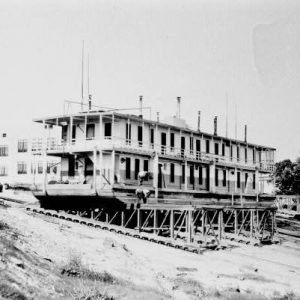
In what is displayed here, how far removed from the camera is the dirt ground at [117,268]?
14.0 meters

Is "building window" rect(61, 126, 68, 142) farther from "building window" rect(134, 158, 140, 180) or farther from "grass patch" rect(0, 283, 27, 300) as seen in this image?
"grass patch" rect(0, 283, 27, 300)

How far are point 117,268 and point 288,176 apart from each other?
5167 centimetres

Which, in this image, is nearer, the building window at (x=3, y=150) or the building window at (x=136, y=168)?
the building window at (x=136, y=168)

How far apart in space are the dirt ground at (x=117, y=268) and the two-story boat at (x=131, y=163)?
4136 mm

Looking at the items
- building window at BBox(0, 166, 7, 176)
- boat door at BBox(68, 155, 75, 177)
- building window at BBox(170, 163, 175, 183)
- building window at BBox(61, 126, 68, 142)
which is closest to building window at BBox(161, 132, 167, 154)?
building window at BBox(170, 163, 175, 183)

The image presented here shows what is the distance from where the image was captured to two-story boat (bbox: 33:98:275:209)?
3450cm

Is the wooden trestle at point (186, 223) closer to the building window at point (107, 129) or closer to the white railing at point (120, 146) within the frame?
the white railing at point (120, 146)

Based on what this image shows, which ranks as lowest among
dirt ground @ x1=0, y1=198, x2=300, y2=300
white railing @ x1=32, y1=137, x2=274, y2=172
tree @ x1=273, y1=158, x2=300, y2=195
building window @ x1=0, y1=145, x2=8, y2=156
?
dirt ground @ x1=0, y1=198, x2=300, y2=300

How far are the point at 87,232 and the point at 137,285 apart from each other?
12.6m

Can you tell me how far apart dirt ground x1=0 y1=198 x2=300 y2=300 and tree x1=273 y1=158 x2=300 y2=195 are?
35068 millimetres

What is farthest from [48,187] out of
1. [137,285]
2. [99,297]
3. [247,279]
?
[99,297]

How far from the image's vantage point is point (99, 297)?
13.3 metres

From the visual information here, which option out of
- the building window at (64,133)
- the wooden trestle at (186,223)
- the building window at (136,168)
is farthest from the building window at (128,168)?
the building window at (64,133)

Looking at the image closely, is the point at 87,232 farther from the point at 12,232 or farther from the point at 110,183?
the point at 12,232
